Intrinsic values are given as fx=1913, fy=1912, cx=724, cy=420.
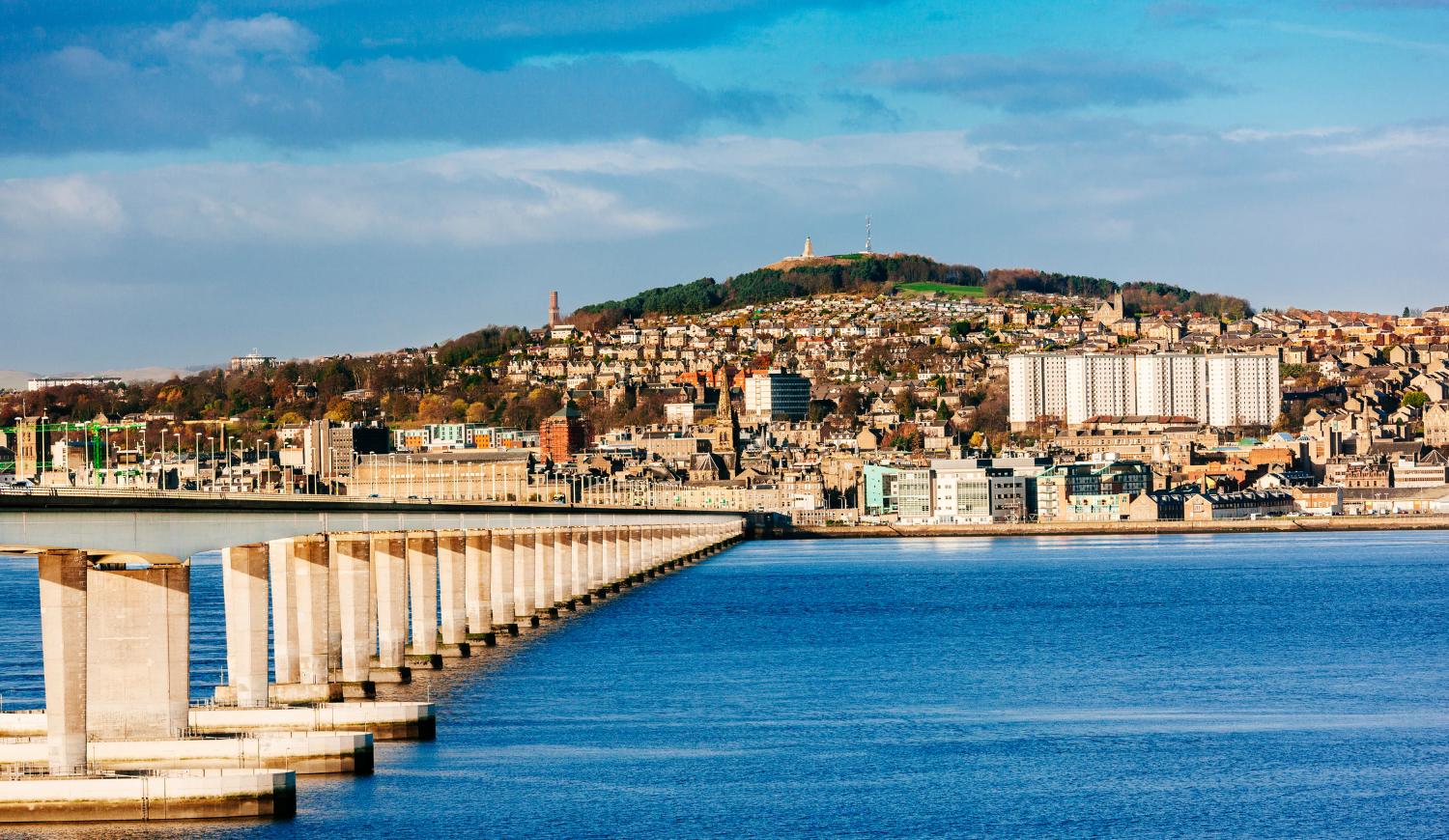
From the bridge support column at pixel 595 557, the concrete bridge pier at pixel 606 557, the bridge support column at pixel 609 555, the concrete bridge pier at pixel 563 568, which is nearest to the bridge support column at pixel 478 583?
the concrete bridge pier at pixel 563 568

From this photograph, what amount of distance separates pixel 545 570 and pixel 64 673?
134ft

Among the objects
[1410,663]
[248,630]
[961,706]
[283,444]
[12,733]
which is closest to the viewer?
[12,733]

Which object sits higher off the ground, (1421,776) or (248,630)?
(248,630)

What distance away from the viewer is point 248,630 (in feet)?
98.2

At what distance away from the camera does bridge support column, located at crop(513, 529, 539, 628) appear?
5809 cm

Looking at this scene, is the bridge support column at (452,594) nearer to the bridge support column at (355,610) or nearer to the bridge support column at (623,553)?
the bridge support column at (355,610)

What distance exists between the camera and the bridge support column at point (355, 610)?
35438 mm

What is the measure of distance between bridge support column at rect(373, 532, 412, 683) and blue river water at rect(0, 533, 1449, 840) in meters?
1.52

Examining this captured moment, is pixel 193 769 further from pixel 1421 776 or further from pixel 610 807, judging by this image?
pixel 1421 776

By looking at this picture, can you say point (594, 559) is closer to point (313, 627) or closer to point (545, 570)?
point (545, 570)

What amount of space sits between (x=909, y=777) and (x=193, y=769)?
34.4ft

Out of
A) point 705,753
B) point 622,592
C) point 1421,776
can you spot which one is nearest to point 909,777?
point 705,753

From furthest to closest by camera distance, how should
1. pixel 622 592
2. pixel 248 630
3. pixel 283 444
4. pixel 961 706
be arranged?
pixel 283 444, pixel 622 592, pixel 961 706, pixel 248 630

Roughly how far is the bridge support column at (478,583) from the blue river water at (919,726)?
6.06ft
